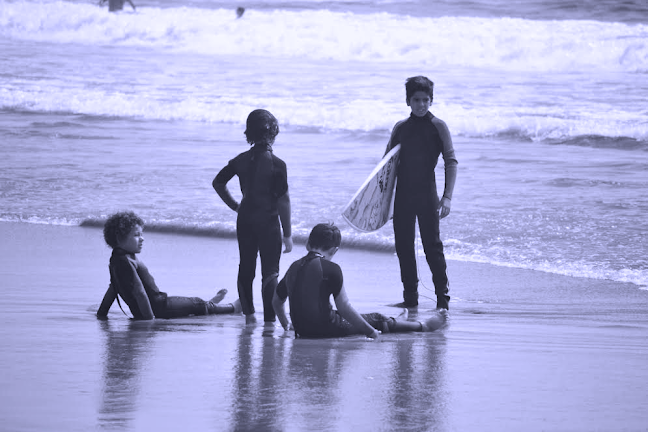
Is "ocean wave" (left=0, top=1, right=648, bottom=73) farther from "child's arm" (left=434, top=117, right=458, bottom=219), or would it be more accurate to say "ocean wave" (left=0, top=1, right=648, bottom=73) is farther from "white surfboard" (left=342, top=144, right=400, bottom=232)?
"child's arm" (left=434, top=117, right=458, bottom=219)

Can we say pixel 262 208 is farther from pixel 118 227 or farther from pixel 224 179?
pixel 118 227

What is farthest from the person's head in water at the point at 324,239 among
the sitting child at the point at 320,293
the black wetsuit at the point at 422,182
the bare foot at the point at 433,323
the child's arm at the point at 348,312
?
the black wetsuit at the point at 422,182

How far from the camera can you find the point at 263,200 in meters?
6.48

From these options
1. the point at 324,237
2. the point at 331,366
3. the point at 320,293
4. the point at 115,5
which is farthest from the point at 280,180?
the point at 115,5

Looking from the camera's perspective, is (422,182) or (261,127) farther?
(422,182)

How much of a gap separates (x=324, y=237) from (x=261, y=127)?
1.02 meters

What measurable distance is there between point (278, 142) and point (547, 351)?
11950mm

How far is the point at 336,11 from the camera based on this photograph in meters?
42.6

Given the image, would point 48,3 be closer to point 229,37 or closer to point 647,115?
point 229,37

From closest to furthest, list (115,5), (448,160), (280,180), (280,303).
Answer: (280,303)
(280,180)
(448,160)
(115,5)

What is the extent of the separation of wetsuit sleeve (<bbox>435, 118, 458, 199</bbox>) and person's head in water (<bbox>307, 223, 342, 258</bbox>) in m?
1.54

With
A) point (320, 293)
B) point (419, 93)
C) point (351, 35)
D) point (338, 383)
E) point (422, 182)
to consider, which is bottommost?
point (338, 383)

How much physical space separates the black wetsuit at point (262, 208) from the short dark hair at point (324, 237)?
2.42 feet

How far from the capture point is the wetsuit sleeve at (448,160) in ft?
23.3
